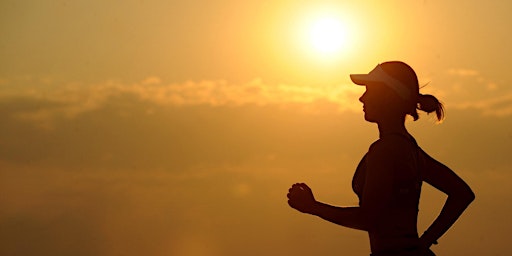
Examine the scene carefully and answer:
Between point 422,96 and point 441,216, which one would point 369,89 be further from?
point 441,216

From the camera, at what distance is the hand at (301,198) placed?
8508mm

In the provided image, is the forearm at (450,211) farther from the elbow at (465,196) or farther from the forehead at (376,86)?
the forehead at (376,86)

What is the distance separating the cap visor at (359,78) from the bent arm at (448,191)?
0.67m

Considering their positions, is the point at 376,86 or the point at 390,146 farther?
the point at 376,86

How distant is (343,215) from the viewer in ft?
27.9

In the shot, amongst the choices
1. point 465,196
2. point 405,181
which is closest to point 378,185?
point 405,181

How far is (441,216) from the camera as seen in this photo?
9078 millimetres

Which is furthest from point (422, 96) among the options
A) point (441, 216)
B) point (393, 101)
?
point (441, 216)

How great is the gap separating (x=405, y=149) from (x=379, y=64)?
63cm

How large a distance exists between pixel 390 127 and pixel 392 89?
256mm

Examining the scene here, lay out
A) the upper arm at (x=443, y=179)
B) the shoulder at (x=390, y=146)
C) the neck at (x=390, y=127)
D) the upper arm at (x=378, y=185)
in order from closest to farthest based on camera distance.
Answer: the upper arm at (x=378, y=185)
the shoulder at (x=390, y=146)
the neck at (x=390, y=127)
the upper arm at (x=443, y=179)

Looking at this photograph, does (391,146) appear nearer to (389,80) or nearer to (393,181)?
(393,181)

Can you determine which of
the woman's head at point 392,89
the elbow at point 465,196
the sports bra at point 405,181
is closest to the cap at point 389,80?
the woman's head at point 392,89

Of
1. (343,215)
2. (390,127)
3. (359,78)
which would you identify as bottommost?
(343,215)
